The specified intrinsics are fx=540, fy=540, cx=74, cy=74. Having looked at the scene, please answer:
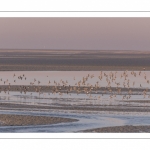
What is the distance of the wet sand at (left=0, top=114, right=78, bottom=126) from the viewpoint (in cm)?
2190

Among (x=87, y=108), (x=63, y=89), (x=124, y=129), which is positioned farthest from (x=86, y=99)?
(x=124, y=129)

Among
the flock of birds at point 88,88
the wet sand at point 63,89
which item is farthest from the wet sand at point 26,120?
the wet sand at point 63,89

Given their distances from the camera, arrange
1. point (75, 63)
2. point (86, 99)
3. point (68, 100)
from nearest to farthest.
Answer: point (68, 100)
point (86, 99)
point (75, 63)

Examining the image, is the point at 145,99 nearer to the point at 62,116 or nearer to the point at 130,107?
the point at 130,107

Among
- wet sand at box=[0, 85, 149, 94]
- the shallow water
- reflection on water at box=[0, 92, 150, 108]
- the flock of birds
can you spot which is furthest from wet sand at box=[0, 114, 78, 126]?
Result: wet sand at box=[0, 85, 149, 94]

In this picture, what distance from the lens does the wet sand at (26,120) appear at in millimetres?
21895

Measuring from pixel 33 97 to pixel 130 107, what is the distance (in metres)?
6.11

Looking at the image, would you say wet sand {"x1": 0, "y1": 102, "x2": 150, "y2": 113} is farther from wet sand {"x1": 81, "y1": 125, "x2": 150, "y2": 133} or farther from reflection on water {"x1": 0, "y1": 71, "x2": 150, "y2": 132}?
wet sand {"x1": 81, "y1": 125, "x2": 150, "y2": 133}

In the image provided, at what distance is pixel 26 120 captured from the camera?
73.7 ft

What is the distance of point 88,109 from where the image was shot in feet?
82.7

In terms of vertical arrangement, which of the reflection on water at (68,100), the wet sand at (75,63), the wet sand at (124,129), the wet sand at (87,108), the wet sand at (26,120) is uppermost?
the wet sand at (75,63)

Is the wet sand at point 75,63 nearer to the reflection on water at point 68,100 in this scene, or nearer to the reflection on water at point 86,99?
A: the reflection on water at point 86,99

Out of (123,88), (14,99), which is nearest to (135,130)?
(14,99)

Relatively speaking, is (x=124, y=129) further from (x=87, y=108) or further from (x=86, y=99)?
(x=86, y=99)
